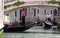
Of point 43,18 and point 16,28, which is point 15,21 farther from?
point 43,18

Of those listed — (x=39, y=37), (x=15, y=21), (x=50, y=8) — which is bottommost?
(x=39, y=37)

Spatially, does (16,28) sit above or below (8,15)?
below

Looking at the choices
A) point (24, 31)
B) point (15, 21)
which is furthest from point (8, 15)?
point (24, 31)

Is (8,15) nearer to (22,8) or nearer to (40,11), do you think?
(22,8)

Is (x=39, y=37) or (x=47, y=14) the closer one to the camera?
(x=39, y=37)

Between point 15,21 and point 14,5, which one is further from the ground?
point 14,5

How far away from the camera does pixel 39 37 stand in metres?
6.92

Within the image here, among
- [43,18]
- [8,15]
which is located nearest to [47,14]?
[43,18]

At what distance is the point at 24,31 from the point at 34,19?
28.7 inches

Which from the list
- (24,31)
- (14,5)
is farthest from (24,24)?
(14,5)

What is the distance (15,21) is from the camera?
7504 mm

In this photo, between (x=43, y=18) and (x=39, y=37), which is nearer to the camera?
(x=39, y=37)

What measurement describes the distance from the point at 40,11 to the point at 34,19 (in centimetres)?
37

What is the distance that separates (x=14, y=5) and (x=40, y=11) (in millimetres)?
1075
